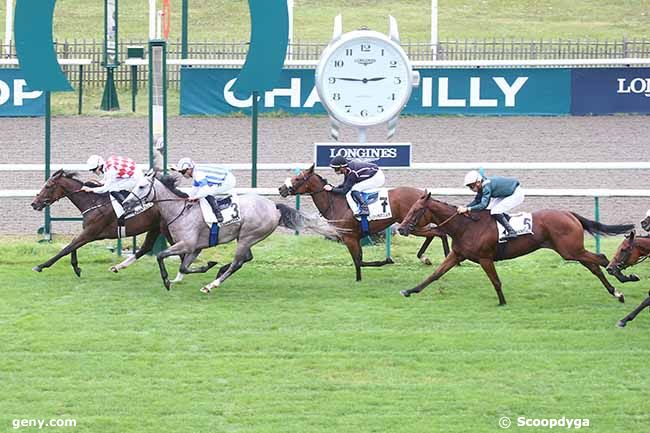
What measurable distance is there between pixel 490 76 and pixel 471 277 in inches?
419

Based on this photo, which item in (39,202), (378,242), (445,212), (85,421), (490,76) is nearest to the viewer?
(85,421)

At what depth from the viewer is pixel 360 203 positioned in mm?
15281

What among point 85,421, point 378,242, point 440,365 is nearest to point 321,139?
point 378,242

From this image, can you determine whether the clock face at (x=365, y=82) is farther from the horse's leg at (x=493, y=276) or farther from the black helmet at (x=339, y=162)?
A: the horse's leg at (x=493, y=276)

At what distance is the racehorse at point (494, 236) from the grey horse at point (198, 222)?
1.41 meters

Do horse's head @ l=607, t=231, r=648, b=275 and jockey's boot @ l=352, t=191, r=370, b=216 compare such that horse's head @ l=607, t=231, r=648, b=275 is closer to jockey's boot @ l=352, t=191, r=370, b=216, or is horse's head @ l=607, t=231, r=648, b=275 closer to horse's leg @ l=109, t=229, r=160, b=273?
jockey's boot @ l=352, t=191, r=370, b=216

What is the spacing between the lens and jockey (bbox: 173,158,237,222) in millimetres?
14562

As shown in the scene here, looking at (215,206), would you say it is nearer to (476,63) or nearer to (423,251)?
(423,251)

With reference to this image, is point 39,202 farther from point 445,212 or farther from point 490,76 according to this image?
point 490,76

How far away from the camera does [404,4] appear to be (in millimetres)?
40750

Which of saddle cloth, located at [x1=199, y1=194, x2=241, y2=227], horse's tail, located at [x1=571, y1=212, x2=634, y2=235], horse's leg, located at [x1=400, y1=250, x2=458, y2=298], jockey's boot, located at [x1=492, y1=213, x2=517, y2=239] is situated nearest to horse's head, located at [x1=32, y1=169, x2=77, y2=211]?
saddle cloth, located at [x1=199, y1=194, x2=241, y2=227]

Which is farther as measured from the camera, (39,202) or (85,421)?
(39,202)

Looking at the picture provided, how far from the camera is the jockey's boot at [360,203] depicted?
1523 cm

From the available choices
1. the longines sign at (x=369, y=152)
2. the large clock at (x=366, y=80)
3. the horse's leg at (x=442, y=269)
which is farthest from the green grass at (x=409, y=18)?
the horse's leg at (x=442, y=269)
